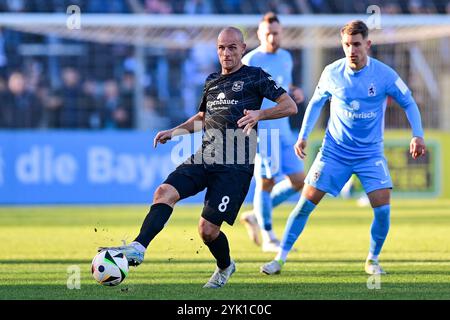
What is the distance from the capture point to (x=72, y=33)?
21219mm

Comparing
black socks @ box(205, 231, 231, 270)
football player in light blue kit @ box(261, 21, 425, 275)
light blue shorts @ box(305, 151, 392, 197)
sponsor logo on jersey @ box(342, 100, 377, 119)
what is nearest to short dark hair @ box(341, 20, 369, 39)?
football player in light blue kit @ box(261, 21, 425, 275)

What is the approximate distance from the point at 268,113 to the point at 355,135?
128cm

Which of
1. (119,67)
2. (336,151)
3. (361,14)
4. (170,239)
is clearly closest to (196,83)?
(119,67)

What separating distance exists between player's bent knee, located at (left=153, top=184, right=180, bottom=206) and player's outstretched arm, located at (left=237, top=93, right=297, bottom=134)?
2.34 ft

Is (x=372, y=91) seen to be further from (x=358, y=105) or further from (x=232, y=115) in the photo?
(x=232, y=115)

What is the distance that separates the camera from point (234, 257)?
34.3 feet

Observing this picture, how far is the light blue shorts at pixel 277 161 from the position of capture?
446 inches

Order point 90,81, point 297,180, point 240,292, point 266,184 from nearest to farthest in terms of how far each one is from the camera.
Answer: point 240,292
point 266,184
point 297,180
point 90,81

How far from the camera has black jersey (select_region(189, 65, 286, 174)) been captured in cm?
802

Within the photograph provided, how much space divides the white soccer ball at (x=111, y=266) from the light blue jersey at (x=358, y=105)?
2.23 m

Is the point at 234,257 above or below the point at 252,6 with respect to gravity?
below

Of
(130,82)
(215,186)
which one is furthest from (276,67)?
(130,82)

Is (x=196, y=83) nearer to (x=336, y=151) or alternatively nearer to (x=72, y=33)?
(x=72, y=33)

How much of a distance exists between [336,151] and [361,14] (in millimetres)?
14528
